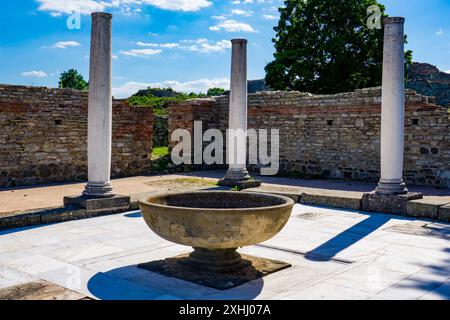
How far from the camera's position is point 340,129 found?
13148 mm

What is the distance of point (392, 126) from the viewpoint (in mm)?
8617

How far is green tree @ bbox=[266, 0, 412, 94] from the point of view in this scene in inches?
903

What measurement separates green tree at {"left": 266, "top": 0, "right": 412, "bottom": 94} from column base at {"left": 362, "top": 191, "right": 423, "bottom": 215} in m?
14.7

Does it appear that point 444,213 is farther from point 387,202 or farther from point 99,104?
point 99,104

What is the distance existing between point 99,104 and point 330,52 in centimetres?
1744

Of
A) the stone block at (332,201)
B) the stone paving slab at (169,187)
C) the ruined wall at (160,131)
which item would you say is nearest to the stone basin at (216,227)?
the stone paving slab at (169,187)

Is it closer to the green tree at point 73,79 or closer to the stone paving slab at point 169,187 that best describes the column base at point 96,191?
the stone paving slab at point 169,187

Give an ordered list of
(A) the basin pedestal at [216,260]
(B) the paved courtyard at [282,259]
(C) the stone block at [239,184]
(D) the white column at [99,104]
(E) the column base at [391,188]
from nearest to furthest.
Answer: (B) the paved courtyard at [282,259] → (A) the basin pedestal at [216,260] → (D) the white column at [99,104] → (E) the column base at [391,188] → (C) the stone block at [239,184]

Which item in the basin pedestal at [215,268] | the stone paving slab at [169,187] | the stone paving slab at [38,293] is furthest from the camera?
the stone paving slab at [169,187]

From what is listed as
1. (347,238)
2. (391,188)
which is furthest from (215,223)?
(391,188)

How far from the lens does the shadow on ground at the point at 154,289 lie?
4.25 meters
